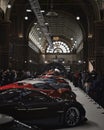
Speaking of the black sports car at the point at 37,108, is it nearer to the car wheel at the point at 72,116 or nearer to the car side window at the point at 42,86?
the car wheel at the point at 72,116

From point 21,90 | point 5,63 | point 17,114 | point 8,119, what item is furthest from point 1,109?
point 5,63

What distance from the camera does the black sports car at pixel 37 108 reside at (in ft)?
38.5

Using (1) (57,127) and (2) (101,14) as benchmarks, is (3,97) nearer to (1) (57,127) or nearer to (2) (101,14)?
(1) (57,127)

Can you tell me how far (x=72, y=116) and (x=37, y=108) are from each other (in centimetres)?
141

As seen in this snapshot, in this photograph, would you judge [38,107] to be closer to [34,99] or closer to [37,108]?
[37,108]

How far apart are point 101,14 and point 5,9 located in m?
10.1

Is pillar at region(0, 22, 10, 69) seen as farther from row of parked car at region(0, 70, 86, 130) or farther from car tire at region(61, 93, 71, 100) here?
row of parked car at region(0, 70, 86, 130)

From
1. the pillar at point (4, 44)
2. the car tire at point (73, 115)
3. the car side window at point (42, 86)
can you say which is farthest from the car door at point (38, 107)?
the pillar at point (4, 44)

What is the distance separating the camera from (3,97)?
1227 cm

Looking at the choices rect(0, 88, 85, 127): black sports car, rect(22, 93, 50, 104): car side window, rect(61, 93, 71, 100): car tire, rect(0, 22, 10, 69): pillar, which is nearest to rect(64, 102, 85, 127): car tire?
rect(0, 88, 85, 127): black sports car

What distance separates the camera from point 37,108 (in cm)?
1213

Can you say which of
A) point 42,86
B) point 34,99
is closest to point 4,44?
point 42,86

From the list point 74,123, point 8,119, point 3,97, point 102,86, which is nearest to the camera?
point 8,119

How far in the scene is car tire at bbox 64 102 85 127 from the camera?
12828mm
